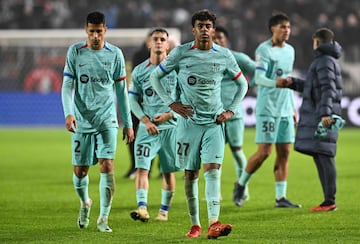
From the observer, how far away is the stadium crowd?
2902cm

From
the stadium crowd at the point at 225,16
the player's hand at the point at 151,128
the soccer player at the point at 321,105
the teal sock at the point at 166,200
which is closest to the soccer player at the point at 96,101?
the player's hand at the point at 151,128

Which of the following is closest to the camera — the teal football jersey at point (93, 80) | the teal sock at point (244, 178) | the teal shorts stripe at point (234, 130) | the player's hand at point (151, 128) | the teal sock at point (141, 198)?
the teal football jersey at point (93, 80)

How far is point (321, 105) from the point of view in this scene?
36.4ft

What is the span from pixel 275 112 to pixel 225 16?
19.2m

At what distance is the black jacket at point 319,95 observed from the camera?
11156mm

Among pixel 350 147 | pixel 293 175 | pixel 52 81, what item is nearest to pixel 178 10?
Result: pixel 52 81

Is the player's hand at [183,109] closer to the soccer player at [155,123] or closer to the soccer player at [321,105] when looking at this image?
the soccer player at [155,123]

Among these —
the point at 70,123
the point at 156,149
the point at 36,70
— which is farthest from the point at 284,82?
the point at 36,70

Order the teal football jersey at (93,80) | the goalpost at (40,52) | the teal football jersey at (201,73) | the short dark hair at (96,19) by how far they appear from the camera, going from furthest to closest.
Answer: the goalpost at (40,52), the teal football jersey at (93,80), the short dark hair at (96,19), the teal football jersey at (201,73)

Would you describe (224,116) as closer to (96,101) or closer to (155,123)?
(96,101)

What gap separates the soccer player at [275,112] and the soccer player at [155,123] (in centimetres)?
155

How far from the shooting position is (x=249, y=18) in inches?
1201

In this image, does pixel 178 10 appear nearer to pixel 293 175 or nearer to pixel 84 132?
Answer: pixel 293 175

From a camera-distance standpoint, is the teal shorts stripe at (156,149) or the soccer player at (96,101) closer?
the soccer player at (96,101)
